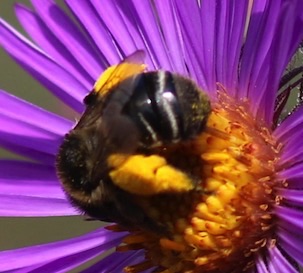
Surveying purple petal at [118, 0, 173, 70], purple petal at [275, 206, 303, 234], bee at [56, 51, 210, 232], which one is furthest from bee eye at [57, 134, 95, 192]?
purple petal at [118, 0, 173, 70]

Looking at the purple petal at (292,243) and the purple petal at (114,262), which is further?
the purple petal at (114,262)

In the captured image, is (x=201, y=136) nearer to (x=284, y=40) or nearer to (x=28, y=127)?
(x=284, y=40)

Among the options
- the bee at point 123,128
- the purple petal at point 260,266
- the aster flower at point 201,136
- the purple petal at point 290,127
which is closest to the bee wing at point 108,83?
the bee at point 123,128

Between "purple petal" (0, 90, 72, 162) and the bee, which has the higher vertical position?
"purple petal" (0, 90, 72, 162)

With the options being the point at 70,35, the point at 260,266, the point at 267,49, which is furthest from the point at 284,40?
the point at 70,35

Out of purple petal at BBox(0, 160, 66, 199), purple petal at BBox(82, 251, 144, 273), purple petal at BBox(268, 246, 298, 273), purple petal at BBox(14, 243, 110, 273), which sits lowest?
purple petal at BBox(268, 246, 298, 273)

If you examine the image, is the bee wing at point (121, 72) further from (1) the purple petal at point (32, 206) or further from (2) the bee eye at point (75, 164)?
(1) the purple petal at point (32, 206)

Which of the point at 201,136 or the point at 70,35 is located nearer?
the point at 201,136

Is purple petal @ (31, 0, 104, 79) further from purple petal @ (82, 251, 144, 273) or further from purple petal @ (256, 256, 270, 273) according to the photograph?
purple petal @ (256, 256, 270, 273)
